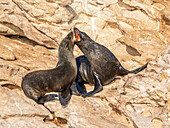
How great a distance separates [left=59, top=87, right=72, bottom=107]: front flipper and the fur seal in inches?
17.1

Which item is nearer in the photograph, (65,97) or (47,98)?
(47,98)

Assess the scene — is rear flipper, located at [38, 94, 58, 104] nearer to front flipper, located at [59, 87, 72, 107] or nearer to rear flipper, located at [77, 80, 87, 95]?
front flipper, located at [59, 87, 72, 107]

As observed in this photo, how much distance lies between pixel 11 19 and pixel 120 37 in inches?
141

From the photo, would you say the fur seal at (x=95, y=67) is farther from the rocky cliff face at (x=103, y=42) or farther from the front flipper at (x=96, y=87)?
the rocky cliff face at (x=103, y=42)

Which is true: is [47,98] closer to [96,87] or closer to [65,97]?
[65,97]

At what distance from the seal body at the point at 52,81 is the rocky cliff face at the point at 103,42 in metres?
0.16

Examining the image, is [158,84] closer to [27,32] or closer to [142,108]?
[142,108]

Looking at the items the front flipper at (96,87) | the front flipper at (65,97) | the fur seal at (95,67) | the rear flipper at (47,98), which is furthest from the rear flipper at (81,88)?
the rear flipper at (47,98)

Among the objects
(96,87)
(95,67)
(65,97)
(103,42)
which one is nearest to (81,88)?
(96,87)

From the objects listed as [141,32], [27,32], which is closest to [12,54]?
[27,32]

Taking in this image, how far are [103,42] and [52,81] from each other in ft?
12.8

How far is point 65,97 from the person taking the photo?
4.82m

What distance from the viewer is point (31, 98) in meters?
4.51

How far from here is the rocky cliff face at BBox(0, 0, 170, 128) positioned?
421 cm
